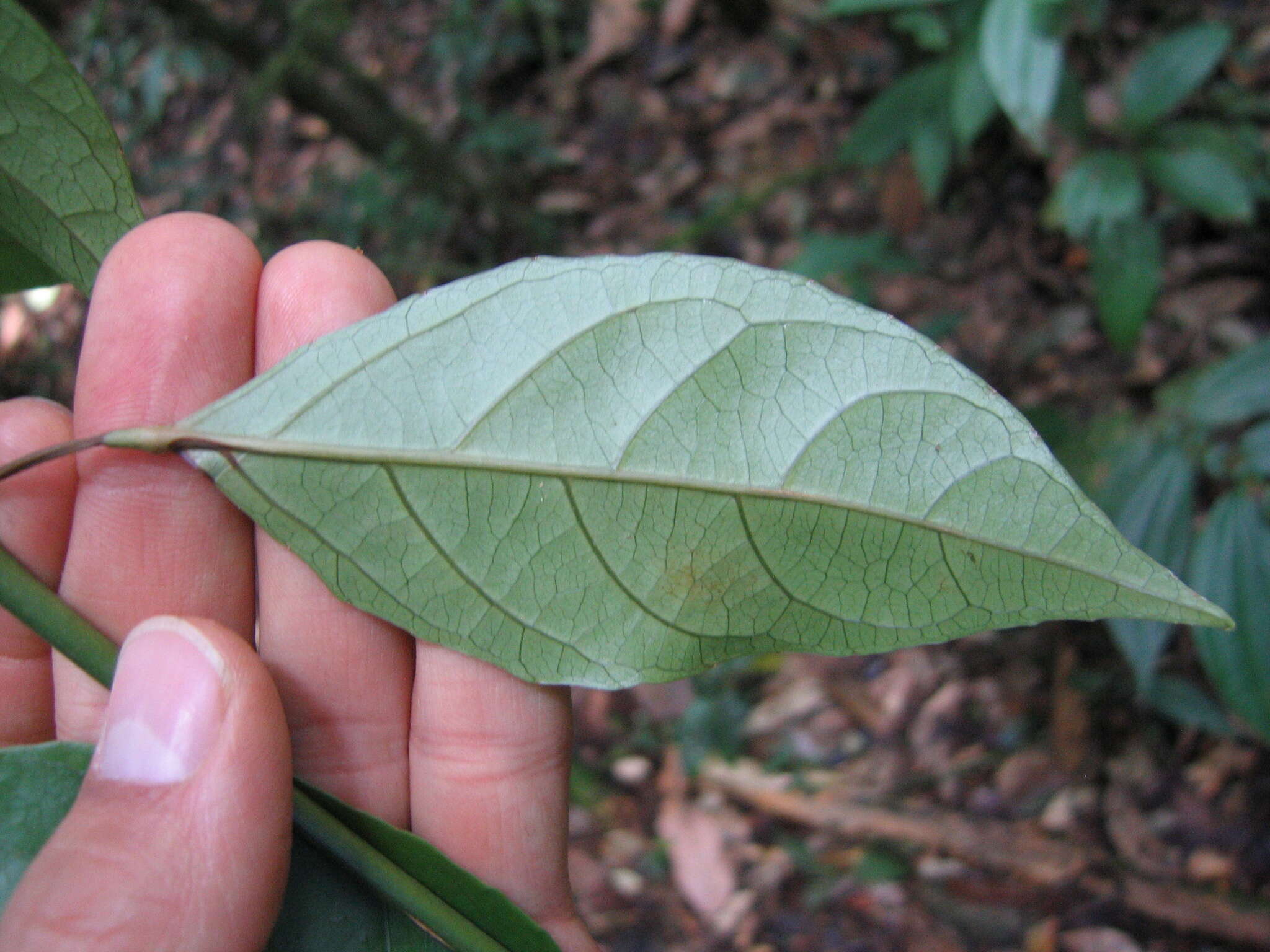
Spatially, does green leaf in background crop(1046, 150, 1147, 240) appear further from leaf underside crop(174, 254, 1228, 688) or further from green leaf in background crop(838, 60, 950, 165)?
leaf underside crop(174, 254, 1228, 688)

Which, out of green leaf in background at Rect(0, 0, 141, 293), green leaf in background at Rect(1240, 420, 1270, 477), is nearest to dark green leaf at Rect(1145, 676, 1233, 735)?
green leaf in background at Rect(1240, 420, 1270, 477)

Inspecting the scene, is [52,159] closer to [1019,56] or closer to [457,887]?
[457,887]

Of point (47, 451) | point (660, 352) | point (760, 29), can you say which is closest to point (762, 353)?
point (660, 352)

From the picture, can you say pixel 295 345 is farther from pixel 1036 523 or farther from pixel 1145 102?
pixel 1145 102

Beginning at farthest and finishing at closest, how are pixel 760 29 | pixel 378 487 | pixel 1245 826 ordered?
1. pixel 760 29
2. pixel 1245 826
3. pixel 378 487

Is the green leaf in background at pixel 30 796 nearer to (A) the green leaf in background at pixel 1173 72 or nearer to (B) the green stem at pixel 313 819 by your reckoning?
(B) the green stem at pixel 313 819

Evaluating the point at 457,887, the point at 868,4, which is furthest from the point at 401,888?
the point at 868,4
